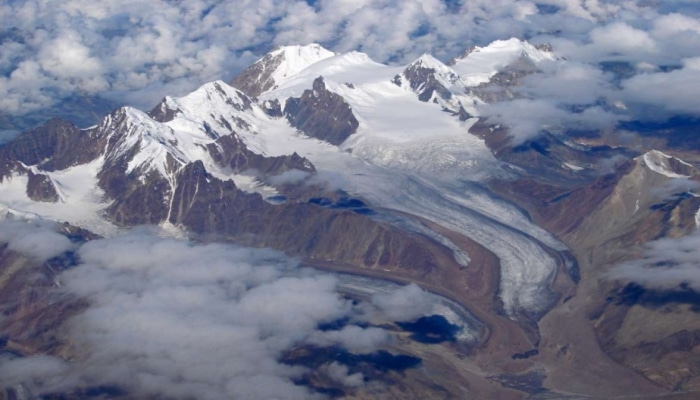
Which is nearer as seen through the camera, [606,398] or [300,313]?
[606,398]

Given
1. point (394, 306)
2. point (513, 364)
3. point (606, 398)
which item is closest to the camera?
point (606, 398)

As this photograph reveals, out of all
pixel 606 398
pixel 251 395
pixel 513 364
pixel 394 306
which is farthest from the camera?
pixel 394 306

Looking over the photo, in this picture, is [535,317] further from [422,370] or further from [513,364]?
[422,370]

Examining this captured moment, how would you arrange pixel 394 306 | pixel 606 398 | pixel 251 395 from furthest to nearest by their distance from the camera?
pixel 394 306 → pixel 606 398 → pixel 251 395

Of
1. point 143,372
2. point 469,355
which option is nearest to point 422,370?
point 469,355

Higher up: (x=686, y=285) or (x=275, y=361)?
(x=686, y=285)

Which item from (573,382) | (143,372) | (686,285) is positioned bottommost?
(143,372)

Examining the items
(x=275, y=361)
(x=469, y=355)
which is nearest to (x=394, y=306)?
(x=469, y=355)

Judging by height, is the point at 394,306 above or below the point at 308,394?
above

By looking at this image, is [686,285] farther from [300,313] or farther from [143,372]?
[143,372]
